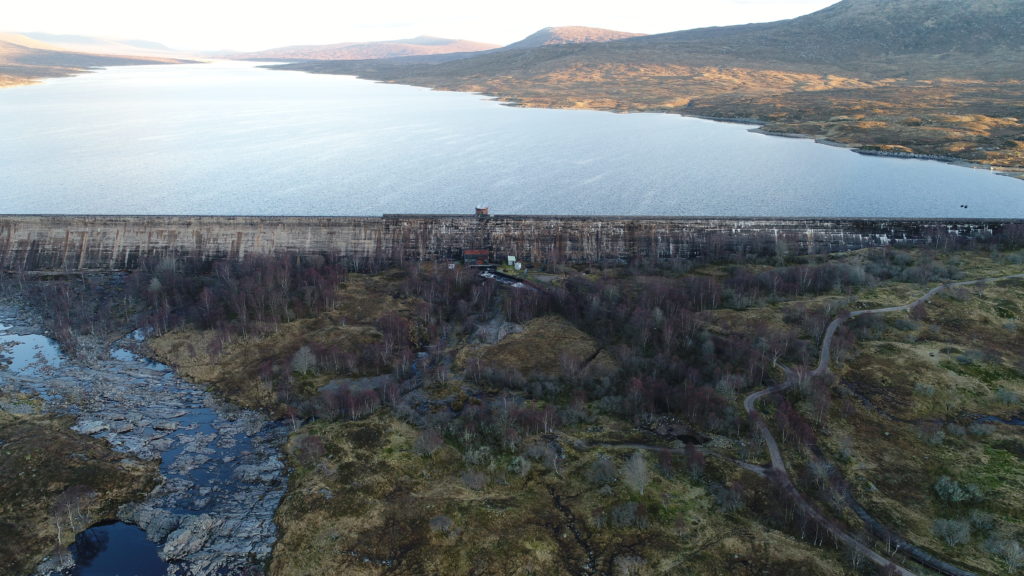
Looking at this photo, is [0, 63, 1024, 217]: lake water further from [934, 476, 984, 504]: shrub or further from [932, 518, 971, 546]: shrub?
[932, 518, 971, 546]: shrub

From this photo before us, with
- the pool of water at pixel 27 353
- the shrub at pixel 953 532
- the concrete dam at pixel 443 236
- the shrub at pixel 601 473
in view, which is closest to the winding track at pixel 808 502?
the shrub at pixel 953 532

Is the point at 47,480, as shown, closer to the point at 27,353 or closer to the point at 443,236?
the point at 27,353

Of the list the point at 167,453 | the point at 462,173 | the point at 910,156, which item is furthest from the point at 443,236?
the point at 910,156

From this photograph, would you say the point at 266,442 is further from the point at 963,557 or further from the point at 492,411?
the point at 963,557

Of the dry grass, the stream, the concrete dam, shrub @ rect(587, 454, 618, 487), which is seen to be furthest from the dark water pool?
the concrete dam

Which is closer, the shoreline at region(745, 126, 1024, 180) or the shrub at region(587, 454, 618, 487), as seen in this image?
the shrub at region(587, 454, 618, 487)

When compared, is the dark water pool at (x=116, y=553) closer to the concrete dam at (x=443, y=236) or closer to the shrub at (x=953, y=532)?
the shrub at (x=953, y=532)

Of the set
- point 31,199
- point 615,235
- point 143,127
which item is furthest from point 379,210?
point 143,127
